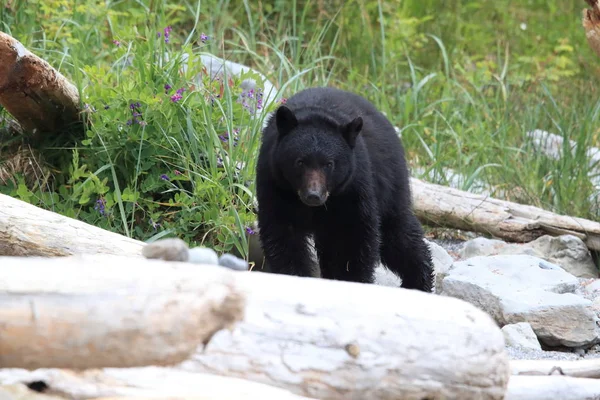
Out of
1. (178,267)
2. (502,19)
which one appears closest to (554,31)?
(502,19)

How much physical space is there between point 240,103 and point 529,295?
2.36 meters

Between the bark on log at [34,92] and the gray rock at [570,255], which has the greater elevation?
the bark on log at [34,92]

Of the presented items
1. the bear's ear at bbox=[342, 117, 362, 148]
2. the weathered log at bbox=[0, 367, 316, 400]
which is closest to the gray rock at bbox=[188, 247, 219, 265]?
the weathered log at bbox=[0, 367, 316, 400]

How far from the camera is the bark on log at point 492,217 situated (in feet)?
20.4

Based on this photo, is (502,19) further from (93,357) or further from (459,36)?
(93,357)

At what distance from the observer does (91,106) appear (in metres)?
5.59

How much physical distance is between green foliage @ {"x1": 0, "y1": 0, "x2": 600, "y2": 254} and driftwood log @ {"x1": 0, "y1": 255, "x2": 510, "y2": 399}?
255cm

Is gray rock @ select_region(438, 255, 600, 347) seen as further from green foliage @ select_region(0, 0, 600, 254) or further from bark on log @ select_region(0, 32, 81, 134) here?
bark on log @ select_region(0, 32, 81, 134)

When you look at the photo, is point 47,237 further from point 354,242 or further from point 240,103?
point 240,103

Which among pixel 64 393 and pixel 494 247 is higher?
pixel 64 393

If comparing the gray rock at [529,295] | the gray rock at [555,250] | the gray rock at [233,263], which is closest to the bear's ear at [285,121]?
the gray rock at [529,295]

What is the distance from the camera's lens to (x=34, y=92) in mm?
5043

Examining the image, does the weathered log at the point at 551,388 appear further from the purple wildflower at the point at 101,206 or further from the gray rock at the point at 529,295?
the purple wildflower at the point at 101,206

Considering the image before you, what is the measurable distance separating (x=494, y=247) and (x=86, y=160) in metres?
2.85
